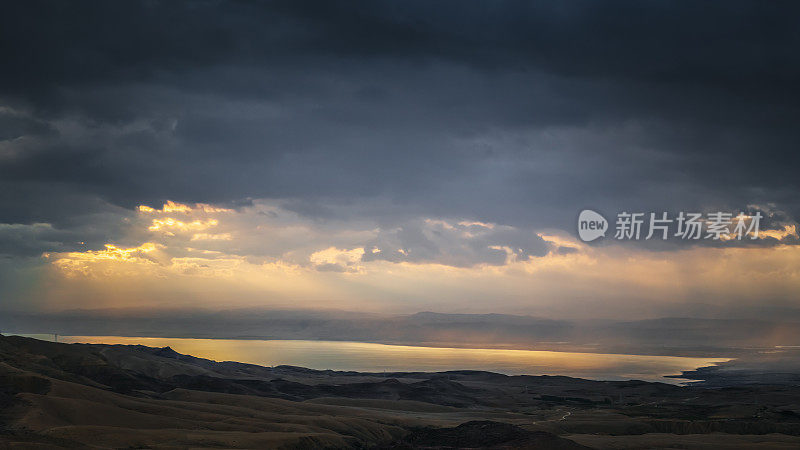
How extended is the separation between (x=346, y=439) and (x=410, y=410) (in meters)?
51.7

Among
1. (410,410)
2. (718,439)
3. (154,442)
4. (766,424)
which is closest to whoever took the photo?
(154,442)

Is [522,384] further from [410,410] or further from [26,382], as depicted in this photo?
[26,382]

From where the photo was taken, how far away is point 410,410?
4562 inches

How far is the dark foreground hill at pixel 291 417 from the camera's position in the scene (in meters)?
54.9

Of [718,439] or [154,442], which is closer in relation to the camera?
[154,442]

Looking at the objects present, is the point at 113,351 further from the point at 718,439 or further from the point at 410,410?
the point at 718,439

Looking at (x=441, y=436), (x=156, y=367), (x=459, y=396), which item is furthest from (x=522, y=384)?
(x=441, y=436)

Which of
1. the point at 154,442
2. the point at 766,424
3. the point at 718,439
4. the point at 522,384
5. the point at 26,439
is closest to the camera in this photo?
the point at 26,439

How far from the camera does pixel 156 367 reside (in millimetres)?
148500

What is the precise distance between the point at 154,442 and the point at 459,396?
4347 inches

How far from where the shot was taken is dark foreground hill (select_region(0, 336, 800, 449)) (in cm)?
5488

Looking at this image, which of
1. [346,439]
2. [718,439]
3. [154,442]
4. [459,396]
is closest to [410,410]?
[459,396]

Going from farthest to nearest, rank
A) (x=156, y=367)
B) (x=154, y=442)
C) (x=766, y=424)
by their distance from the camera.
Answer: (x=156, y=367) < (x=766, y=424) < (x=154, y=442)

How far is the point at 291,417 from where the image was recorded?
7456 centimetres
